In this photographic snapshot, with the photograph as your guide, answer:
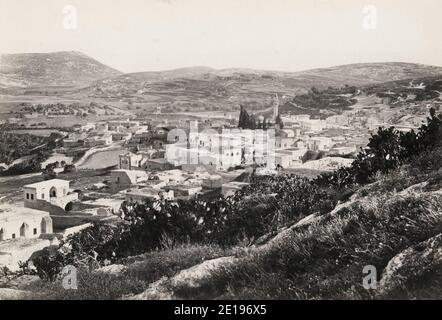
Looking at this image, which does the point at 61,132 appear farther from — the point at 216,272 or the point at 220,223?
the point at 216,272

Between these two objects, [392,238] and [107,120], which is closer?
[392,238]

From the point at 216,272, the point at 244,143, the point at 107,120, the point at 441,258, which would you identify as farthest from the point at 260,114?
the point at 441,258

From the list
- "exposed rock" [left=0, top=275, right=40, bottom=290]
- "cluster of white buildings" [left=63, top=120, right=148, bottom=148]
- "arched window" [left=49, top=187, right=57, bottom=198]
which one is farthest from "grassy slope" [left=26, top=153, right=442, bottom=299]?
"cluster of white buildings" [left=63, top=120, right=148, bottom=148]

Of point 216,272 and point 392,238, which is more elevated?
point 392,238

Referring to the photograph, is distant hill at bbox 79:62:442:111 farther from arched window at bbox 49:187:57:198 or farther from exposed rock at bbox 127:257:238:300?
exposed rock at bbox 127:257:238:300

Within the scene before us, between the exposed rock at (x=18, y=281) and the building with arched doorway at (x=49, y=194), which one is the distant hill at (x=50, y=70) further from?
the exposed rock at (x=18, y=281)
